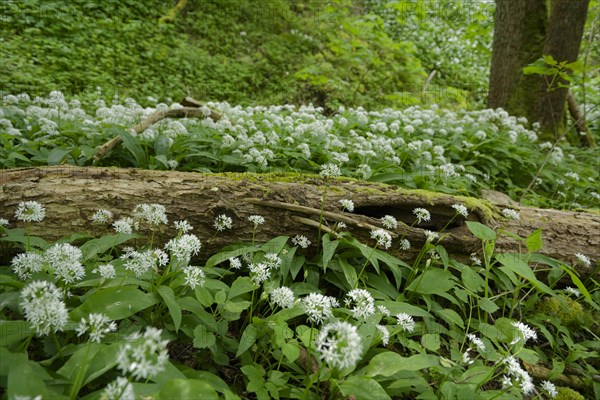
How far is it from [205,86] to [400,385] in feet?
32.0

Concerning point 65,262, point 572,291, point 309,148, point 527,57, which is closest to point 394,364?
point 65,262

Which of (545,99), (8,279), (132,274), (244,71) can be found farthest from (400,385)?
(244,71)

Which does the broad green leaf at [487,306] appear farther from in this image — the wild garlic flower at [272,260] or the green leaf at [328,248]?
the wild garlic flower at [272,260]

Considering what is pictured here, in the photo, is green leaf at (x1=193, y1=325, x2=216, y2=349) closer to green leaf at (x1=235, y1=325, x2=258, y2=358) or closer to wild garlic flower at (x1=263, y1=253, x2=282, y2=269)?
green leaf at (x1=235, y1=325, x2=258, y2=358)

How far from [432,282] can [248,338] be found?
1.33 m

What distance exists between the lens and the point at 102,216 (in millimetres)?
2281

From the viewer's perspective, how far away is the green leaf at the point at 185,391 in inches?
45.8

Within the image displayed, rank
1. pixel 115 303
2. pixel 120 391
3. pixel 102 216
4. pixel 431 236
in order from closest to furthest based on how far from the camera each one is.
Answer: pixel 120 391
pixel 115 303
pixel 102 216
pixel 431 236

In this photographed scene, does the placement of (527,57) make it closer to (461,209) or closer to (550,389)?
(461,209)

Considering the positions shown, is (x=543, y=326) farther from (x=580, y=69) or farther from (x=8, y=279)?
(x=580, y=69)

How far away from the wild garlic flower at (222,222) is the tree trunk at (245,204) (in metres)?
0.07

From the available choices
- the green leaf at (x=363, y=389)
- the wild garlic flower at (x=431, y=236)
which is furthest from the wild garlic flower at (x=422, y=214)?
the green leaf at (x=363, y=389)

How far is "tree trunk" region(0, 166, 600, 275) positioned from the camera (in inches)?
96.8

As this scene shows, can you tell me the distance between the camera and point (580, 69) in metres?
4.71
